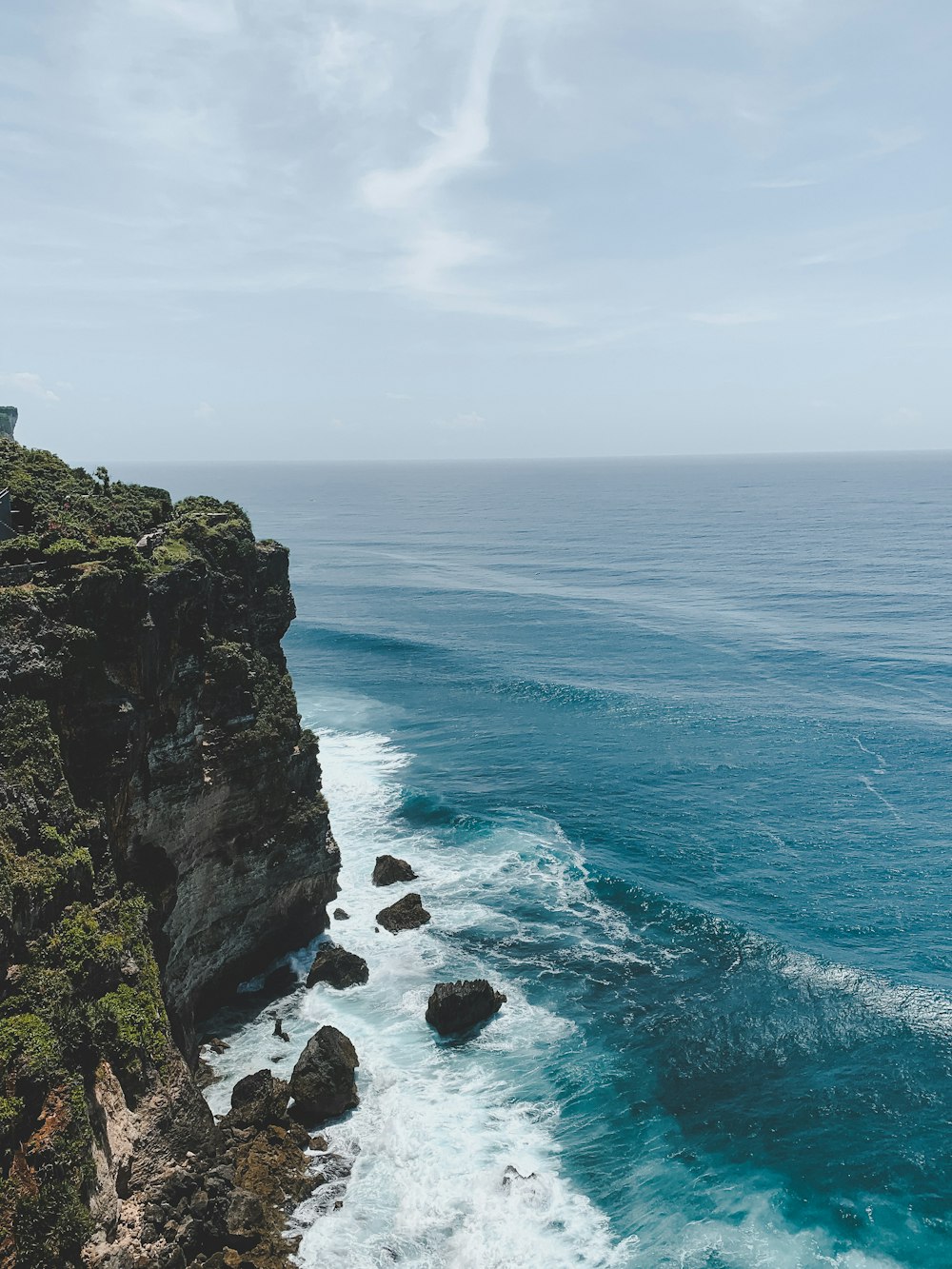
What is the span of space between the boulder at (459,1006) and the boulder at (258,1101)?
7.37 meters

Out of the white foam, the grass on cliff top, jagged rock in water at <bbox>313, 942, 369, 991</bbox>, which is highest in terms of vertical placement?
the grass on cliff top

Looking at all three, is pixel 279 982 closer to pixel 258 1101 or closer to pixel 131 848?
pixel 258 1101

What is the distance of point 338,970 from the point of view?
40875mm

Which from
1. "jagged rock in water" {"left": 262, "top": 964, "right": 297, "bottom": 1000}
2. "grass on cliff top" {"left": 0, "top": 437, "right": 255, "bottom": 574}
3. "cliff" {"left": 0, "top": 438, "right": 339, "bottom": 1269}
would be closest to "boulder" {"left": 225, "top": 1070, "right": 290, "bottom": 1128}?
"cliff" {"left": 0, "top": 438, "right": 339, "bottom": 1269}

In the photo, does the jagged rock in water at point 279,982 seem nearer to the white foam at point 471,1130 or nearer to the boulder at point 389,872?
the white foam at point 471,1130

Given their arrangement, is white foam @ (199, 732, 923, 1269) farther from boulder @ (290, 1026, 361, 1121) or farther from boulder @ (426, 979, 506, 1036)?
boulder @ (290, 1026, 361, 1121)

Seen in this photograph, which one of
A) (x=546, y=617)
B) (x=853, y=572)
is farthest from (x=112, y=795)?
(x=853, y=572)

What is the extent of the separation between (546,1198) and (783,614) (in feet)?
271

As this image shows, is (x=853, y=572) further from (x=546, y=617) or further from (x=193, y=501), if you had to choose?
(x=193, y=501)

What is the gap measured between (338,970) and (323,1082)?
26.7 feet

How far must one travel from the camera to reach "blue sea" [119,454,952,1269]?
94.6 feet

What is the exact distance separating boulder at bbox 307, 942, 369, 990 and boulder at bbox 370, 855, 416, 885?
7860mm

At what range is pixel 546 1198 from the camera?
2922cm

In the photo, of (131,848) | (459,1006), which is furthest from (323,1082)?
(131,848)
